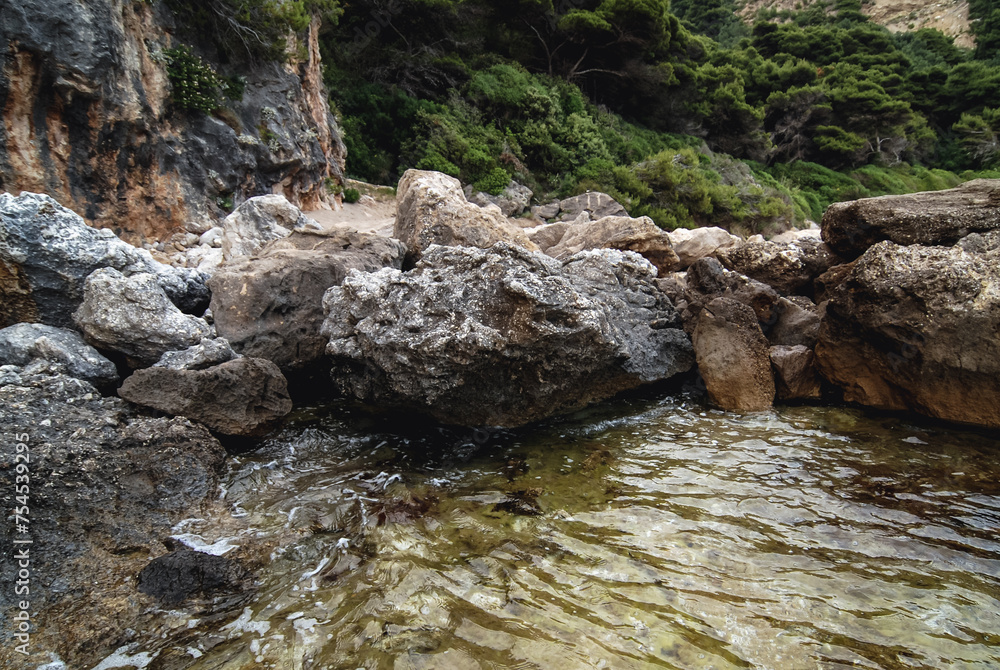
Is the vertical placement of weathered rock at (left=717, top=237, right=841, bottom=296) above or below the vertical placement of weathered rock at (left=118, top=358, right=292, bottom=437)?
above

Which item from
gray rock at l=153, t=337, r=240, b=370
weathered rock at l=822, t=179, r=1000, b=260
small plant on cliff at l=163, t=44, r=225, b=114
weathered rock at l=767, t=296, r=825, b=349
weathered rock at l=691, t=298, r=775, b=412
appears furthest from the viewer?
small plant on cliff at l=163, t=44, r=225, b=114

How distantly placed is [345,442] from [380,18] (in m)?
18.1

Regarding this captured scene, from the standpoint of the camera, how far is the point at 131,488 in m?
3.02

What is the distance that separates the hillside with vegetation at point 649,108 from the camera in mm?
17031

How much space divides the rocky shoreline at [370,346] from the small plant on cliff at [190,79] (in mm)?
5769

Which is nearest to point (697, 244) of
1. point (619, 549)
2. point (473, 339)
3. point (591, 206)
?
point (473, 339)

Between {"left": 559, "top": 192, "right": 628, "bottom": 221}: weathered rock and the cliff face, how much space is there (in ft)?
25.7

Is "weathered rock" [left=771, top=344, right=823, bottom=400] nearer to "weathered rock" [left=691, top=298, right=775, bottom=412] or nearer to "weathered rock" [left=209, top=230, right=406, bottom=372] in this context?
"weathered rock" [left=691, top=298, right=775, bottom=412]

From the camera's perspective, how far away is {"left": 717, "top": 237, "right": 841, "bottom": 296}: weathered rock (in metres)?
5.64

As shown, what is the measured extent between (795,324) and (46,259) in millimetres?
6841

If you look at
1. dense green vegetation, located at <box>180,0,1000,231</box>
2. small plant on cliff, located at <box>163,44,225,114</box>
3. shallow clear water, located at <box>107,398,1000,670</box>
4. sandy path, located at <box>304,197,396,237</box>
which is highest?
dense green vegetation, located at <box>180,0,1000,231</box>

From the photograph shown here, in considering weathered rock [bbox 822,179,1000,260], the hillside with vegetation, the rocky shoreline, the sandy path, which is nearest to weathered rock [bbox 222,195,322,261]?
the rocky shoreline

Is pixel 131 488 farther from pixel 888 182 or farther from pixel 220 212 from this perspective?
pixel 888 182

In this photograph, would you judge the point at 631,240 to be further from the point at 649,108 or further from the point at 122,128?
the point at 649,108
